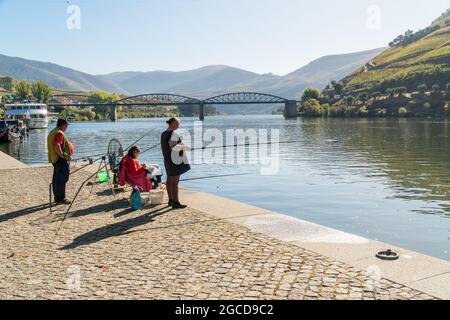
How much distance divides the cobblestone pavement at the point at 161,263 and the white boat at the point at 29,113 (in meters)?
90.8

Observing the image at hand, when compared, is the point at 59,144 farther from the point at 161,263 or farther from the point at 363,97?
the point at 363,97

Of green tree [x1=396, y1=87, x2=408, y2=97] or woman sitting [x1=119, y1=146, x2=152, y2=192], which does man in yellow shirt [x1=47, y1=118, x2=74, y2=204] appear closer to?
woman sitting [x1=119, y1=146, x2=152, y2=192]

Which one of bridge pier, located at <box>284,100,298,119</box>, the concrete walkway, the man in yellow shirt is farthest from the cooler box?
bridge pier, located at <box>284,100,298,119</box>

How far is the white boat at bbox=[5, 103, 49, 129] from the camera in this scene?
9631cm

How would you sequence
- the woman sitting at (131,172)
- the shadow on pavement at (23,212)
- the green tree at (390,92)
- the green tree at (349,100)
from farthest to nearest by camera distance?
the green tree at (349,100)
the green tree at (390,92)
the woman sitting at (131,172)
the shadow on pavement at (23,212)

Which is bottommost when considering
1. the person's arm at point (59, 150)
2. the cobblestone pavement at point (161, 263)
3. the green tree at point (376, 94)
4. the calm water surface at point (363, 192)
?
the calm water surface at point (363, 192)

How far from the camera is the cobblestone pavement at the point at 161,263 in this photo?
20.9 feet

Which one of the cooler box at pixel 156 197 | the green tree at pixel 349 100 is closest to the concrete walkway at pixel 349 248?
the cooler box at pixel 156 197

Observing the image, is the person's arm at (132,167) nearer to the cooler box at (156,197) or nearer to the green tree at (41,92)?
the cooler box at (156,197)

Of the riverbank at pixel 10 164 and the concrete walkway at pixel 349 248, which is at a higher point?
the riverbank at pixel 10 164

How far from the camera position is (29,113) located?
99438 millimetres

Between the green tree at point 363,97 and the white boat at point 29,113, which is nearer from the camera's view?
the white boat at point 29,113

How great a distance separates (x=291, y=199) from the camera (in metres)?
18.5
